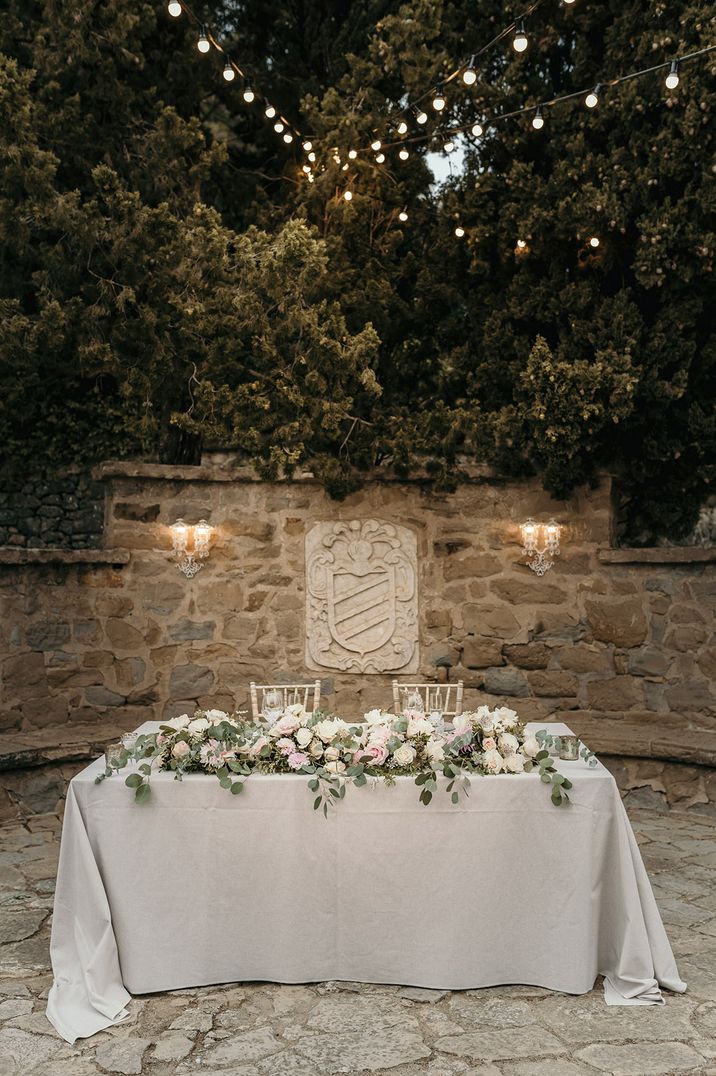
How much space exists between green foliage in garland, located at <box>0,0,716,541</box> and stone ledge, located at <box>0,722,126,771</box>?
207 centimetres

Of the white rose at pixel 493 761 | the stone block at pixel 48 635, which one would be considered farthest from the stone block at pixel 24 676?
the white rose at pixel 493 761

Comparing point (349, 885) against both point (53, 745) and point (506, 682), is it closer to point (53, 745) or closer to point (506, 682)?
point (53, 745)

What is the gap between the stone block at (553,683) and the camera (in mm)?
6043

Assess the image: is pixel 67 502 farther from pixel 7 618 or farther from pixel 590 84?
pixel 590 84

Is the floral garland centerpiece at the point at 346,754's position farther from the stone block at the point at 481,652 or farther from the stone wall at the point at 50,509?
the stone wall at the point at 50,509

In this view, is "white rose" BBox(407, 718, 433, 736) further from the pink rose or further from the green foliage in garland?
the green foliage in garland

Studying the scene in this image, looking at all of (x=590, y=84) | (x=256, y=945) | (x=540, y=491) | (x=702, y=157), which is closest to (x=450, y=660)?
(x=540, y=491)

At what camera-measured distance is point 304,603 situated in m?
6.05

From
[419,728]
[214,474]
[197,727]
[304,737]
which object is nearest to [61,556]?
[214,474]

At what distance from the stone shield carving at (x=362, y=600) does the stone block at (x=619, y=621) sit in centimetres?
125

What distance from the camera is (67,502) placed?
8570 mm

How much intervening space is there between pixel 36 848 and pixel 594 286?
496 cm

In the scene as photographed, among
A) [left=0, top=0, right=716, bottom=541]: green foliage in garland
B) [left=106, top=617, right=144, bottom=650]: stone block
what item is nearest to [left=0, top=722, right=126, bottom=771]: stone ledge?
[left=106, top=617, right=144, bottom=650]: stone block

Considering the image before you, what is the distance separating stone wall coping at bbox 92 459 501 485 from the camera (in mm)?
5973
